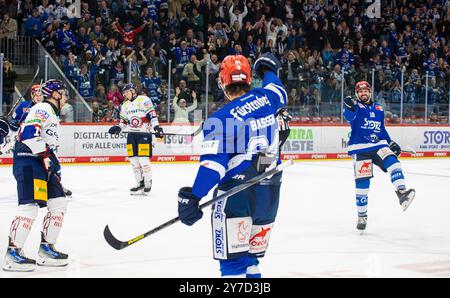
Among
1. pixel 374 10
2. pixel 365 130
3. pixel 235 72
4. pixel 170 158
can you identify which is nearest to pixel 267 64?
pixel 235 72

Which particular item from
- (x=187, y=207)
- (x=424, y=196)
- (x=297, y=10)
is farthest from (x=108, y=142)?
(x=187, y=207)

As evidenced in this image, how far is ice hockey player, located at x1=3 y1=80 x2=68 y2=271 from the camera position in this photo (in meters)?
5.34

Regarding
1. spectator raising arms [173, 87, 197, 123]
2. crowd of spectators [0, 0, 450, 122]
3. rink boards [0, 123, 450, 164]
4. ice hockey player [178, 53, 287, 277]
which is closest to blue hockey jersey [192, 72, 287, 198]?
ice hockey player [178, 53, 287, 277]

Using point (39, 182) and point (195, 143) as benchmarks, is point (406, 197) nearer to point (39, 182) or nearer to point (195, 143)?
point (39, 182)

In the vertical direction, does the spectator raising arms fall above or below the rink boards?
above

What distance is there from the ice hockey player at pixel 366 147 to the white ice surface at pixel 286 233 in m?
0.48

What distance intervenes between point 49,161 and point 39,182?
179mm

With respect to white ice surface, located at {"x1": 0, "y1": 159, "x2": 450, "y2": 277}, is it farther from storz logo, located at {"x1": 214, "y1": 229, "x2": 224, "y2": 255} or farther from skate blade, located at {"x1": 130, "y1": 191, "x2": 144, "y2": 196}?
storz logo, located at {"x1": 214, "y1": 229, "x2": 224, "y2": 255}

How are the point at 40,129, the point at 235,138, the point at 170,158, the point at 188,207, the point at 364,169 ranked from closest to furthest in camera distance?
the point at 188,207 → the point at 235,138 → the point at 40,129 → the point at 364,169 → the point at 170,158

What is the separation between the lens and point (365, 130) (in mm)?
7258

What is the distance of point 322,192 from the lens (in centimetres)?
1042

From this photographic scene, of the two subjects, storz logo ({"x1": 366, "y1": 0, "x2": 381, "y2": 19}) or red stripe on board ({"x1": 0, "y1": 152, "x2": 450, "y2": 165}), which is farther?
storz logo ({"x1": 366, "y1": 0, "x2": 381, "y2": 19})

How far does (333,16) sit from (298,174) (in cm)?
934
